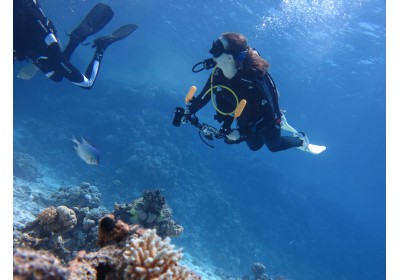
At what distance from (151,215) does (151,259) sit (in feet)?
13.1

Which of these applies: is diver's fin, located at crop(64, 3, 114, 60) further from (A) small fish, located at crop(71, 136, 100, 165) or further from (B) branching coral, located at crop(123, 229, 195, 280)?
(B) branching coral, located at crop(123, 229, 195, 280)

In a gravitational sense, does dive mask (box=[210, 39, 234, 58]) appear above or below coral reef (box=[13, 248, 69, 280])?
above

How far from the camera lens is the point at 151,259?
255 centimetres

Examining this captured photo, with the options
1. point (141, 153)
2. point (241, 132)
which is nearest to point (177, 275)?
point (241, 132)

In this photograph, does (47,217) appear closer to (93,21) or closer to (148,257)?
(148,257)

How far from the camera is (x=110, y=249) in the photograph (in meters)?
2.87

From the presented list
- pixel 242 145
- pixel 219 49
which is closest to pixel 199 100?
pixel 219 49

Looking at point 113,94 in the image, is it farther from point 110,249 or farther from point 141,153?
point 110,249

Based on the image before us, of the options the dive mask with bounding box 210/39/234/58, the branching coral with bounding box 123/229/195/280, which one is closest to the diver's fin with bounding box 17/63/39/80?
the dive mask with bounding box 210/39/234/58

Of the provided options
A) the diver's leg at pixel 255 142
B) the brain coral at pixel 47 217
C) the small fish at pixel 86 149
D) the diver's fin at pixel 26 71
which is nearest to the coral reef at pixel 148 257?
the brain coral at pixel 47 217

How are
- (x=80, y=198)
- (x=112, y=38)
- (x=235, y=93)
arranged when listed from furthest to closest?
(x=112, y=38) < (x=80, y=198) < (x=235, y=93)

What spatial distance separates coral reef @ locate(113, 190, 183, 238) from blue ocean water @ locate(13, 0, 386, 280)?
9.48 meters

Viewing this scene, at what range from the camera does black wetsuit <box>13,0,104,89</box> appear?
6.86 metres
